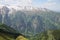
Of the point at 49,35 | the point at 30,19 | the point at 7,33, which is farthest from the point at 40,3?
the point at 7,33

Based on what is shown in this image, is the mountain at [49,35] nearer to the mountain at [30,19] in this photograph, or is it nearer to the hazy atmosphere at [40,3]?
the mountain at [30,19]

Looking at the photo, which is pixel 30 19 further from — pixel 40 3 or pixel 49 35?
pixel 49 35

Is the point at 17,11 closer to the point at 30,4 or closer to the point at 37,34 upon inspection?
the point at 30,4

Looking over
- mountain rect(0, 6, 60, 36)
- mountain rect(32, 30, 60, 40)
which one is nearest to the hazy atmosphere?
mountain rect(0, 6, 60, 36)

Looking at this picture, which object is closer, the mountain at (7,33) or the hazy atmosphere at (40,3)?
the mountain at (7,33)

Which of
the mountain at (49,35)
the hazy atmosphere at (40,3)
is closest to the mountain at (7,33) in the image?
the mountain at (49,35)

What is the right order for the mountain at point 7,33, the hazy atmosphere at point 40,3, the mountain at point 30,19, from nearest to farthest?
the mountain at point 7,33, the mountain at point 30,19, the hazy atmosphere at point 40,3

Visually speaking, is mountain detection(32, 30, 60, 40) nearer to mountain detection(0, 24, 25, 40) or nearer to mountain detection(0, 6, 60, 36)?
mountain detection(0, 6, 60, 36)

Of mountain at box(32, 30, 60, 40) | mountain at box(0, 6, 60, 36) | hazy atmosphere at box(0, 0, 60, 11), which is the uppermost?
hazy atmosphere at box(0, 0, 60, 11)
